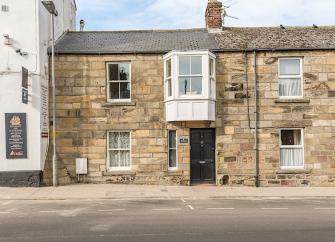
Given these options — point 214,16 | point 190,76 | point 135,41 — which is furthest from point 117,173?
point 214,16

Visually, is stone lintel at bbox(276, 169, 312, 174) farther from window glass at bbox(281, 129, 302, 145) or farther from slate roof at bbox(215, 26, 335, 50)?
slate roof at bbox(215, 26, 335, 50)

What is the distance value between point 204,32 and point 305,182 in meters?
8.60

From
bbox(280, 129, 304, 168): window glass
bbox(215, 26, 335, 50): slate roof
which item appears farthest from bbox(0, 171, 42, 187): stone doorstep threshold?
bbox(280, 129, 304, 168): window glass

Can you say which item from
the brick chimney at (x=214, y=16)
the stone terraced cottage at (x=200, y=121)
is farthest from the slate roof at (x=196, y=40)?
the brick chimney at (x=214, y=16)

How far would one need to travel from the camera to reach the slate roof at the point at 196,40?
67.8 ft

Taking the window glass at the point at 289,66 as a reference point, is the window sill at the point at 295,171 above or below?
below

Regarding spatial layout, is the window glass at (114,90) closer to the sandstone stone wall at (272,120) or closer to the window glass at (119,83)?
the window glass at (119,83)

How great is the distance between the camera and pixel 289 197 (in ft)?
55.3

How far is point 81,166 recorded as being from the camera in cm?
2002

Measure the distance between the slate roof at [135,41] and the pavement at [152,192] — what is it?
5779 millimetres

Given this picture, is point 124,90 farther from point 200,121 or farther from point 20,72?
point 20,72

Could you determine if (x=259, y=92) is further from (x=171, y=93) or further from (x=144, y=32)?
(x=144, y=32)

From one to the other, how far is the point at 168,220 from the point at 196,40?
498 inches

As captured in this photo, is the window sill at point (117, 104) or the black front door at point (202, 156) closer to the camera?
the window sill at point (117, 104)
